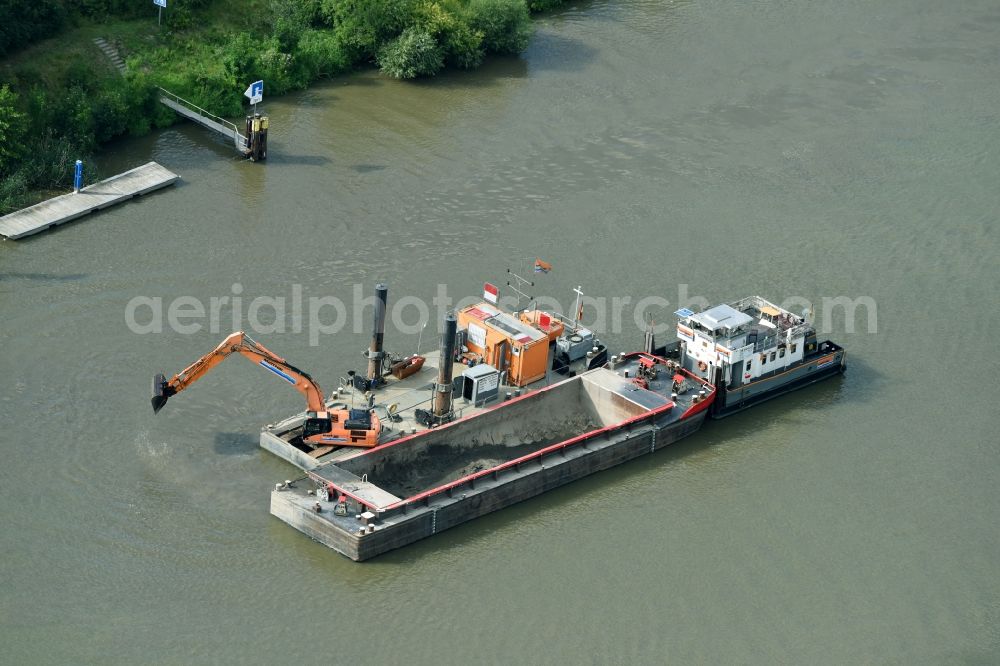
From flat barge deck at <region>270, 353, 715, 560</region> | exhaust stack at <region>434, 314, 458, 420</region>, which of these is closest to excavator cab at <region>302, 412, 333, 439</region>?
flat barge deck at <region>270, 353, 715, 560</region>

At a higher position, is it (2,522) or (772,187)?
(772,187)

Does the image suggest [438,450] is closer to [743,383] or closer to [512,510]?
[512,510]

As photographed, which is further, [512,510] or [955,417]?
[955,417]

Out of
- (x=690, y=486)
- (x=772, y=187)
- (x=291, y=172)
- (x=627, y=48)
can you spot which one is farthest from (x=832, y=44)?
(x=690, y=486)

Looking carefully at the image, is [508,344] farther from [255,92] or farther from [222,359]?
[255,92]

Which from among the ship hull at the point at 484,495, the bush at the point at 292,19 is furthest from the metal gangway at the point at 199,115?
the ship hull at the point at 484,495

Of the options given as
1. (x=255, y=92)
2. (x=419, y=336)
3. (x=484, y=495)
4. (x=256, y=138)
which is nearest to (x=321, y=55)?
(x=255, y=92)

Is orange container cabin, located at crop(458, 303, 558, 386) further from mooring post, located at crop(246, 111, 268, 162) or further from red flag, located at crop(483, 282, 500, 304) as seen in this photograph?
mooring post, located at crop(246, 111, 268, 162)
